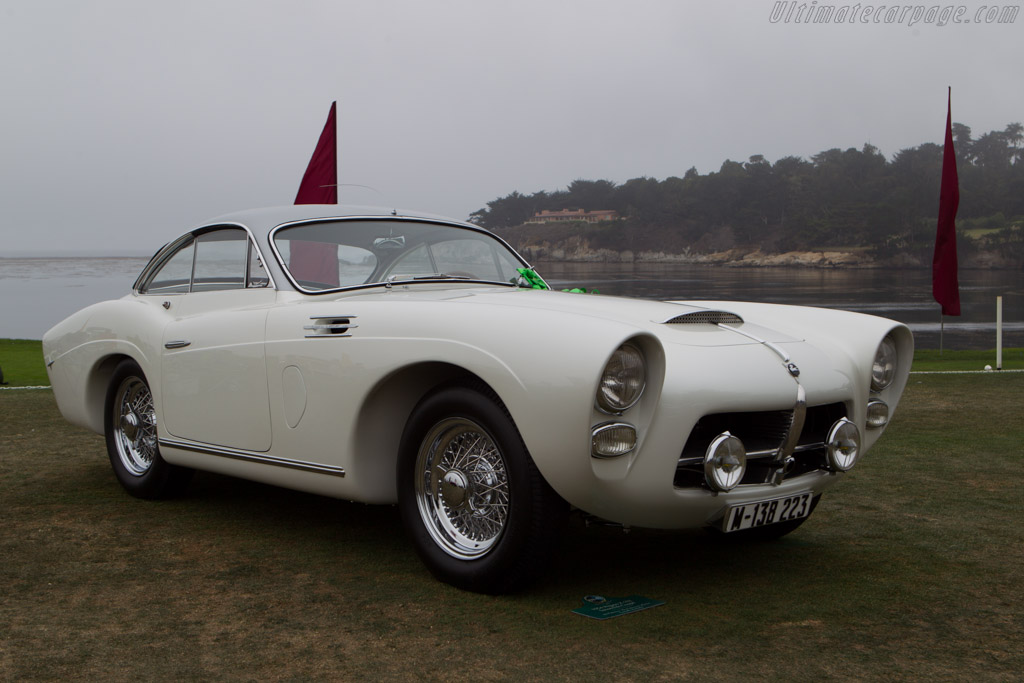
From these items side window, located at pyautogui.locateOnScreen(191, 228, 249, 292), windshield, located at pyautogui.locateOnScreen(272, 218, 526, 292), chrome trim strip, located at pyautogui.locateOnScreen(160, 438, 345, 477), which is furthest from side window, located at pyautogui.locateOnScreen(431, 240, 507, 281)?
chrome trim strip, located at pyautogui.locateOnScreen(160, 438, 345, 477)

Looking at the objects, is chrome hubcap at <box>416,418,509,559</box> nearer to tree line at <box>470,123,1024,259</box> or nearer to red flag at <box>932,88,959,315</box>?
red flag at <box>932,88,959,315</box>

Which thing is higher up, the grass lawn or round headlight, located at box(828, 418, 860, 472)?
round headlight, located at box(828, 418, 860, 472)

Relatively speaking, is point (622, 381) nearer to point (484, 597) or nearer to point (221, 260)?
point (484, 597)

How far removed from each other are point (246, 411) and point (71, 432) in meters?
3.82

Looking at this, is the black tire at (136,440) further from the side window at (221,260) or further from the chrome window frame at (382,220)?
the chrome window frame at (382,220)

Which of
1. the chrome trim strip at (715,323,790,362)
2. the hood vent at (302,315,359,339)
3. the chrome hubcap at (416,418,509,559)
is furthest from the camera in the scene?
the hood vent at (302,315,359,339)

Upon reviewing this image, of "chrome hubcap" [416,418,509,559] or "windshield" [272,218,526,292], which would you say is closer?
"chrome hubcap" [416,418,509,559]

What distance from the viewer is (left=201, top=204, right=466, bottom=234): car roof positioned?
4682 millimetres

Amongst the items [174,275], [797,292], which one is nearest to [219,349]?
[174,275]

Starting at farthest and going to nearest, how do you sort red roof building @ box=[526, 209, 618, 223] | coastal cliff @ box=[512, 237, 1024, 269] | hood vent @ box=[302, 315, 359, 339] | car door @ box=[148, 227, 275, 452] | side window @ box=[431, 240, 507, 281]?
red roof building @ box=[526, 209, 618, 223] < coastal cliff @ box=[512, 237, 1024, 269] < side window @ box=[431, 240, 507, 281] < car door @ box=[148, 227, 275, 452] < hood vent @ box=[302, 315, 359, 339]

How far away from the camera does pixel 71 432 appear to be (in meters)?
7.30

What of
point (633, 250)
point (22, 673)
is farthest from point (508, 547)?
point (633, 250)

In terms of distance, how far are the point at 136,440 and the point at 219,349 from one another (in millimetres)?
1217

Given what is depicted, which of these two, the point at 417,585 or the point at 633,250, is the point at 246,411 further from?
the point at 633,250
